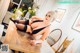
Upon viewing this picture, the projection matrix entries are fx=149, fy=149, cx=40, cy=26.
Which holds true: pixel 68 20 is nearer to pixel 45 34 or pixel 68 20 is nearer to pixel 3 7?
pixel 45 34

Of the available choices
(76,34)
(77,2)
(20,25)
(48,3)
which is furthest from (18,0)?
(76,34)

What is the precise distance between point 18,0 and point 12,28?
1.49m

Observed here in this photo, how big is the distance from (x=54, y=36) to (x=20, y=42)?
21.7 inches

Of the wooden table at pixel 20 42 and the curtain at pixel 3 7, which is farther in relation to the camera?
the curtain at pixel 3 7

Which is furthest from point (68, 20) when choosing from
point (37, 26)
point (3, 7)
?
point (3, 7)

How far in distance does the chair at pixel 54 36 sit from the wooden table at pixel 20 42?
8 centimetres

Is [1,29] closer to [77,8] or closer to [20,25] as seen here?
[20,25]

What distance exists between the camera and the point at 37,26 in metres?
2.28

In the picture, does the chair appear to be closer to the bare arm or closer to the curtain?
the bare arm

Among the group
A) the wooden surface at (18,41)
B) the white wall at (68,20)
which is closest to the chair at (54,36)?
the white wall at (68,20)

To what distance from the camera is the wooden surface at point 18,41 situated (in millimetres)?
2197

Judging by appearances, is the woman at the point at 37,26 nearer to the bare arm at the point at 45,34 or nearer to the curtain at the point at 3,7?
the bare arm at the point at 45,34

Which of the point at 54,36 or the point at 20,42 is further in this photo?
the point at 54,36

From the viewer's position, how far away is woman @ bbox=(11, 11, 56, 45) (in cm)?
227
